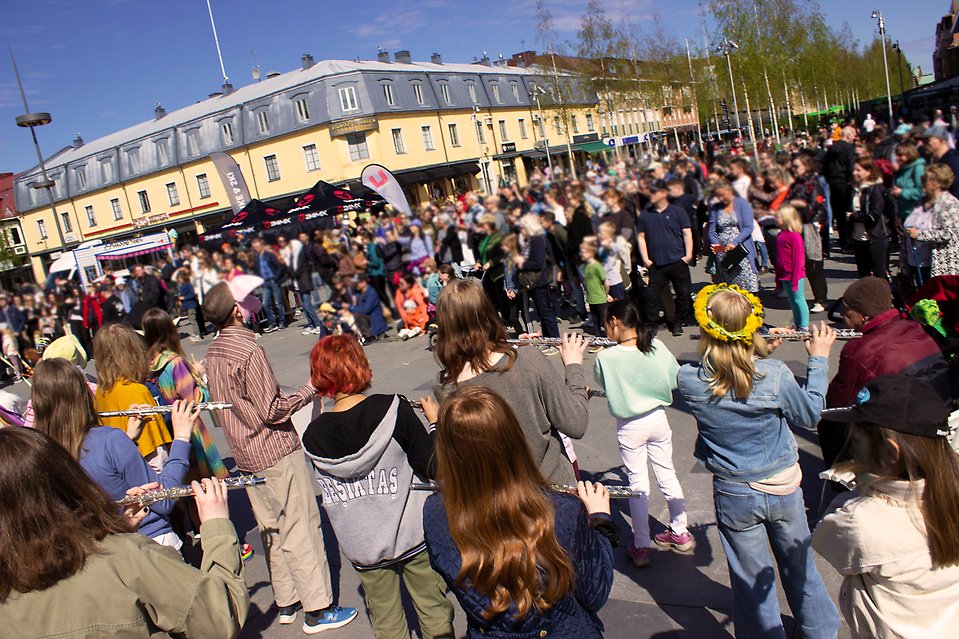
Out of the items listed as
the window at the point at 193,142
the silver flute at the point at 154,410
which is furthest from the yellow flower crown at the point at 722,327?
the window at the point at 193,142

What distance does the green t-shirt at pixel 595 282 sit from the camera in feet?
28.4

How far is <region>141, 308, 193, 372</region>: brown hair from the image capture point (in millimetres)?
4652

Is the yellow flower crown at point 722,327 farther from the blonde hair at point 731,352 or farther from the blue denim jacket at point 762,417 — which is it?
the blue denim jacket at point 762,417

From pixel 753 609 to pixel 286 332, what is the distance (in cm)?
1284

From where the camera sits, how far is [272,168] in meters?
41.2

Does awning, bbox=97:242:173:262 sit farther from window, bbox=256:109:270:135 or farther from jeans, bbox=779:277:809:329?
jeans, bbox=779:277:809:329

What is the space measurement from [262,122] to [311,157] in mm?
4134

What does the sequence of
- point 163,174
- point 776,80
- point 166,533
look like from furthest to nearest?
1. point 163,174
2. point 776,80
3. point 166,533

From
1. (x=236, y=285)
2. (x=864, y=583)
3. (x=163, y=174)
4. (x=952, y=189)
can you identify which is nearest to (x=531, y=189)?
(x=952, y=189)

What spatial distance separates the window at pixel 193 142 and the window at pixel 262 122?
476 centimetres

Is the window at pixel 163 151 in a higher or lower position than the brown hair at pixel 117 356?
higher

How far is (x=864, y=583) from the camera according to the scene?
2.05 meters

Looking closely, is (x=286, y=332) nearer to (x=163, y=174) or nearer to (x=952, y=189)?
(x=952, y=189)

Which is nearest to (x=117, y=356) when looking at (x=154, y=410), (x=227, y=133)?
(x=154, y=410)
